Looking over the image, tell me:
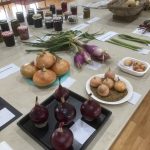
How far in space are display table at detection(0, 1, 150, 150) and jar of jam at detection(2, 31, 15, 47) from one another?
0.10 ft

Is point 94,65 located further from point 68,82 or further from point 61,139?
point 61,139

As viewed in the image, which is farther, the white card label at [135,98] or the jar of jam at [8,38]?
the jar of jam at [8,38]

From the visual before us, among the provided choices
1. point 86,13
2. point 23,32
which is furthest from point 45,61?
point 86,13

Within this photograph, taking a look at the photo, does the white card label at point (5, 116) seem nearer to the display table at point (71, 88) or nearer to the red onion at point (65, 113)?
the display table at point (71, 88)

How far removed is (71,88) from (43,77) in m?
0.14

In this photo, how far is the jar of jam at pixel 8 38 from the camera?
120 cm

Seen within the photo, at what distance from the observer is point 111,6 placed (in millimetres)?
1468

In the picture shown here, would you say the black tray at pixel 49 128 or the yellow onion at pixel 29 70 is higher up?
the yellow onion at pixel 29 70

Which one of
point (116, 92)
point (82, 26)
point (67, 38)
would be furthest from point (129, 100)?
point (82, 26)

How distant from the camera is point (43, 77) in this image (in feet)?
2.69

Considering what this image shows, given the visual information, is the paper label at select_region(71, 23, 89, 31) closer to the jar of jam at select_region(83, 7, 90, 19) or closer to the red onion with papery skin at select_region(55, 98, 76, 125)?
the jar of jam at select_region(83, 7, 90, 19)

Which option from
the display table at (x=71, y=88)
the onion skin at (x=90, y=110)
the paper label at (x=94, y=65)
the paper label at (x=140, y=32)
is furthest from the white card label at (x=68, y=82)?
the paper label at (x=140, y=32)

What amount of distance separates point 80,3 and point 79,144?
179cm

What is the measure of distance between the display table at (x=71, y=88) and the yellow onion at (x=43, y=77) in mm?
40
